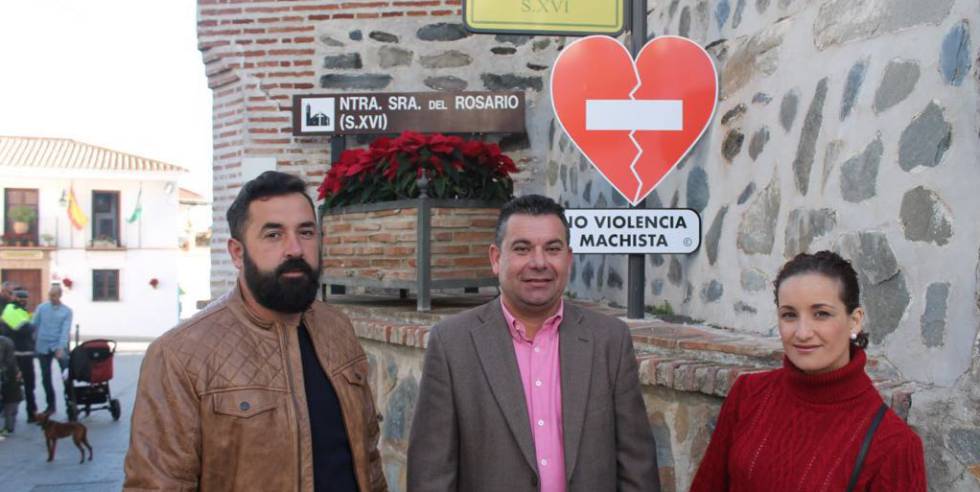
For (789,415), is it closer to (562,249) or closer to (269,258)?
(562,249)

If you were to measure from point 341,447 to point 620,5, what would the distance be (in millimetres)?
2198

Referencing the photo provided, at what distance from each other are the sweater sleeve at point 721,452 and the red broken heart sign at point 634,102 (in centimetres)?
156

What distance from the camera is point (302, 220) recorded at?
2053mm

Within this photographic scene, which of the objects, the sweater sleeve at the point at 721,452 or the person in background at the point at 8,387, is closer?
the sweater sleeve at the point at 721,452

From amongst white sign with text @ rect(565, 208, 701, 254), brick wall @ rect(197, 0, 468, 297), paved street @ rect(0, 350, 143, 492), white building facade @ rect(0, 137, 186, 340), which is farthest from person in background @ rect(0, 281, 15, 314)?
white building facade @ rect(0, 137, 186, 340)

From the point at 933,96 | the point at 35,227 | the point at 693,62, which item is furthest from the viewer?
the point at 35,227

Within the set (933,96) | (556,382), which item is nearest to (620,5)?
(933,96)

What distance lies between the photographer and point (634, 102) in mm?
3414

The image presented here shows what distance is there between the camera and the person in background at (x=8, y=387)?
938 centimetres

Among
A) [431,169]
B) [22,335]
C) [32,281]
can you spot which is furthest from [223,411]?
[32,281]

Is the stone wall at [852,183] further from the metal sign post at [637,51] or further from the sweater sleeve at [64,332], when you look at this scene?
the sweater sleeve at [64,332]

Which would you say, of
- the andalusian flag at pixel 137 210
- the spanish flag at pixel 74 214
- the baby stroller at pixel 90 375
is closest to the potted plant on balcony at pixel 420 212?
the baby stroller at pixel 90 375

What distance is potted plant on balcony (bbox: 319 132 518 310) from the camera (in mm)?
4133

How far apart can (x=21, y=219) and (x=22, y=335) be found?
81.6 feet
